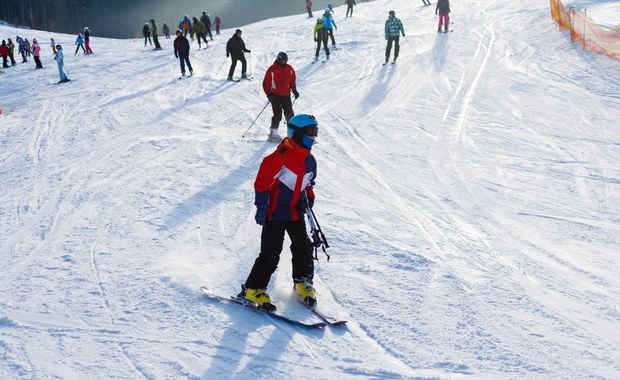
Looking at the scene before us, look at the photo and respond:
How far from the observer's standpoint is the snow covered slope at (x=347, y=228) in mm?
4203

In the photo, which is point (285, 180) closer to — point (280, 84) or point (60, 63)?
point (280, 84)

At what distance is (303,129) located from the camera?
4.39 metres

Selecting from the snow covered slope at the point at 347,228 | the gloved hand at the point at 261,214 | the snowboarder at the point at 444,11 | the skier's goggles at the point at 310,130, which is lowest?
the snow covered slope at the point at 347,228

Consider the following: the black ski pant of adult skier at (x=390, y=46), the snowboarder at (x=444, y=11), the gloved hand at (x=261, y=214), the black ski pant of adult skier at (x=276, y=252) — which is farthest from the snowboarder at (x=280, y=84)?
the snowboarder at (x=444, y=11)

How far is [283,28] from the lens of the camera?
26.2m

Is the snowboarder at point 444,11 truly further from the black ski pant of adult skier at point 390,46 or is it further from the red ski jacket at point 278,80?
the red ski jacket at point 278,80

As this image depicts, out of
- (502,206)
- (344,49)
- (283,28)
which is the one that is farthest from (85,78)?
(502,206)

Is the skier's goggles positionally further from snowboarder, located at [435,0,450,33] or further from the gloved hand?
snowboarder, located at [435,0,450,33]

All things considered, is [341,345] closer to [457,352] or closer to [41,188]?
[457,352]

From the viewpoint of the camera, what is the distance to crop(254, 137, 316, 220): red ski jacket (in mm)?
4387

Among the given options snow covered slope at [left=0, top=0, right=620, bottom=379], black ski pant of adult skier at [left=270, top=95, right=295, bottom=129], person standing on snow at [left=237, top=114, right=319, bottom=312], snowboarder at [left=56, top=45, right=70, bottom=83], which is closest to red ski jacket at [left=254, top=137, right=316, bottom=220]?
person standing on snow at [left=237, top=114, right=319, bottom=312]

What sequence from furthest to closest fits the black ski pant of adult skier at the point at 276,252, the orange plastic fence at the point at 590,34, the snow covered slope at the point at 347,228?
the orange plastic fence at the point at 590,34 < the black ski pant of adult skier at the point at 276,252 < the snow covered slope at the point at 347,228

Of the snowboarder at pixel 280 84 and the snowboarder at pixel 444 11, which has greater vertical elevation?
the snowboarder at pixel 444 11

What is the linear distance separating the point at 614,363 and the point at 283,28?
23884 mm
